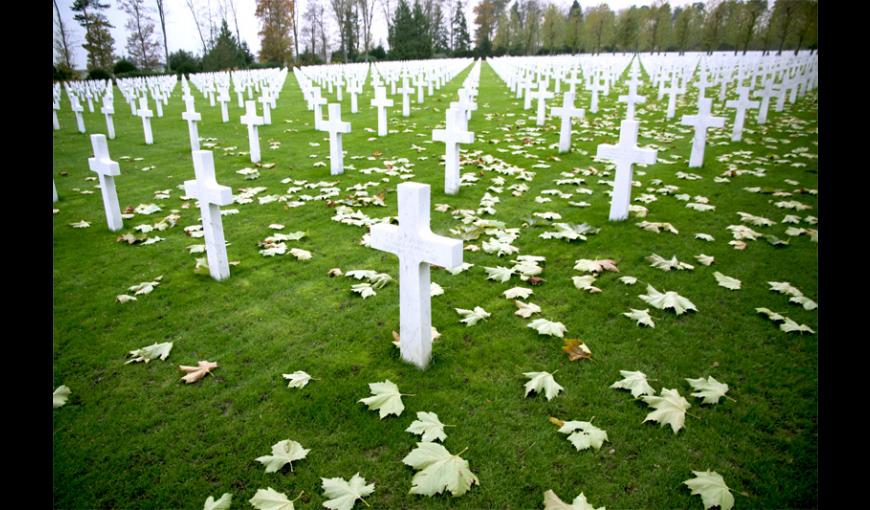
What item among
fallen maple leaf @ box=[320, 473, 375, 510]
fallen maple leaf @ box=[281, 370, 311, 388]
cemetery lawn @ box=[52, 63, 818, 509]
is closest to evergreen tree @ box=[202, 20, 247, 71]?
cemetery lawn @ box=[52, 63, 818, 509]

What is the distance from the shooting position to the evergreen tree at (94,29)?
21.0 ft

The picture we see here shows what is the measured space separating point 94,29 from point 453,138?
12231 millimetres

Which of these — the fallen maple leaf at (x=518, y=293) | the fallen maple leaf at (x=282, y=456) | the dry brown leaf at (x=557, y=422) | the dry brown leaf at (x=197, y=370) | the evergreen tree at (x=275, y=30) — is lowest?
the fallen maple leaf at (x=282, y=456)

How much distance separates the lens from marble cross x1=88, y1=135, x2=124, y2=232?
5.32 m

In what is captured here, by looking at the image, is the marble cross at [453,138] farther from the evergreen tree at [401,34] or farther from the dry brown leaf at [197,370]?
the evergreen tree at [401,34]

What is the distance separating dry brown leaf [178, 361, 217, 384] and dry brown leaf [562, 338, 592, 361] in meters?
2.41

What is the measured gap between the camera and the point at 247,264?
470cm

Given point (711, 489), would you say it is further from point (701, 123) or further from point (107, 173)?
point (701, 123)

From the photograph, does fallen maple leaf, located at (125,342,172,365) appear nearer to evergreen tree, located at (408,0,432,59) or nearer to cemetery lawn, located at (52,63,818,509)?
cemetery lawn, located at (52,63,818,509)

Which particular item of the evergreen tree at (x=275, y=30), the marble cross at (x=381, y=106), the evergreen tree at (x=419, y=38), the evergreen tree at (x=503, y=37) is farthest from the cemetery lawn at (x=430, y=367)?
the evergreen tree at (x=503, y=37)

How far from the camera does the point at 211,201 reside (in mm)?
4102

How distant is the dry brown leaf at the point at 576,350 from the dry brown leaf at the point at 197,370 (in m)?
2.41

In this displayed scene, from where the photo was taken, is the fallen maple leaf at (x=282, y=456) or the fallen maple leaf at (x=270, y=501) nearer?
the fallen maple leaf at (x=270, y=501)
